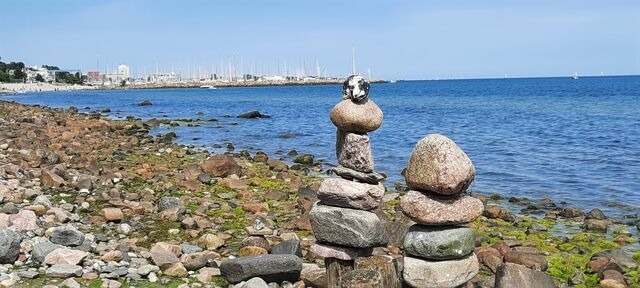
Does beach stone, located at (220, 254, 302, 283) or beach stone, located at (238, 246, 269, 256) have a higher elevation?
beach stone, located at (220, 254, 302, 283)

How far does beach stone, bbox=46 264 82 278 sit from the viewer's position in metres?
8.43

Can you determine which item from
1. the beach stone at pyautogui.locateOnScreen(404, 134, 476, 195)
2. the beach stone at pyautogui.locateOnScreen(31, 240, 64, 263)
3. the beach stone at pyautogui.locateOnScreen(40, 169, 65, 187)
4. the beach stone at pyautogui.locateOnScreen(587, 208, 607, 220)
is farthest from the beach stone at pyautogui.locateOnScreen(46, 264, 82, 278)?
the beach stone at pyautogui.locateOnScreen(587, 208, 607, 220)

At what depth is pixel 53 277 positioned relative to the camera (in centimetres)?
839

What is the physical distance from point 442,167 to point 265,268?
2.92m

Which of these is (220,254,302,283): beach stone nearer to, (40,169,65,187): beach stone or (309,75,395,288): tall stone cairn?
(309,75,395,288): tall stone cairn

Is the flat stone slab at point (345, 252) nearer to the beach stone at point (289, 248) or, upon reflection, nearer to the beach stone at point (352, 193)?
the beach stone at point (352, 193)

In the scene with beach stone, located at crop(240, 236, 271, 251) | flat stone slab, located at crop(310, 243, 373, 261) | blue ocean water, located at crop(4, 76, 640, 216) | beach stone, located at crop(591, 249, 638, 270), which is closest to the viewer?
flat stone slab, located at crop(310, 243, 373, 261)

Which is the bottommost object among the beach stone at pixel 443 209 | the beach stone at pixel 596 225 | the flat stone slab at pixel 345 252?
the beach stone at pixel 596 225

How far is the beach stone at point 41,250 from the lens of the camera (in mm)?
8906

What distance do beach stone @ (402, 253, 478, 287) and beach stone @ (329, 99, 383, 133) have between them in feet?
5.41

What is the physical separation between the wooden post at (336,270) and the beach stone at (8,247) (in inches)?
166

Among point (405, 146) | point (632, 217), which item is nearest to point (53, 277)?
point (632, 217)

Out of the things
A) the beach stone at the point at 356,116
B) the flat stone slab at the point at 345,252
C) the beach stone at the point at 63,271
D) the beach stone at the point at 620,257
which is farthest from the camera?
the beach stone at the point at 620,257

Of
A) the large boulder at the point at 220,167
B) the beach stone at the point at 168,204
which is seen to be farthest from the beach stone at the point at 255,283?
the large boulder at the point at 220,167
